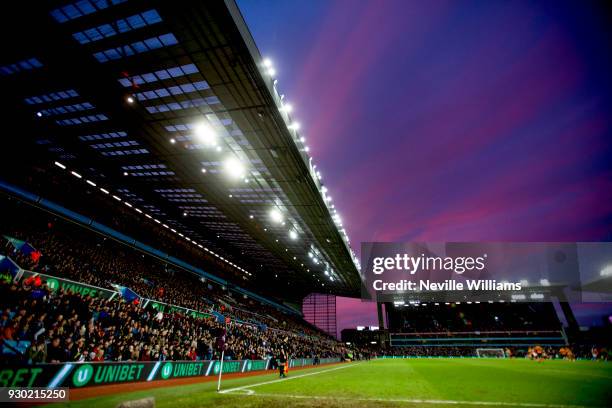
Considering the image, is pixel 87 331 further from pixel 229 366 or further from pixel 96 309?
pixel 229 366

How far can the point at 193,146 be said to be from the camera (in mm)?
21312

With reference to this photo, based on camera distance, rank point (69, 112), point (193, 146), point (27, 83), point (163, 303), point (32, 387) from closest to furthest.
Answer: point (32, 387), point (27, 83), point (69, 112), point (193, 146), point (163, 303)

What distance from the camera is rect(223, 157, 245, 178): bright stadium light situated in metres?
22.5

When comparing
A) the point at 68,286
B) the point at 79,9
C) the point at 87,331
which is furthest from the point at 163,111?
the point at 87,331

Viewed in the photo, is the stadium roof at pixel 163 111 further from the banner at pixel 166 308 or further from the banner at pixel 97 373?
the banner at pixel 97 373

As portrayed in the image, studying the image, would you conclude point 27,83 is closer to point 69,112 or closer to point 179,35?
point 69,112

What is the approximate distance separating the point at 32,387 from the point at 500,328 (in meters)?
88.8

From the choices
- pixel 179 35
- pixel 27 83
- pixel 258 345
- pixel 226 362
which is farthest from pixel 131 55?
pixel 258 345

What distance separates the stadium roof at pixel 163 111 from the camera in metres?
13.0

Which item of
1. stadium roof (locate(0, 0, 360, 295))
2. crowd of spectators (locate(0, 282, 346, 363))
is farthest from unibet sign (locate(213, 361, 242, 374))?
stadium roof (locate(0, 0, 360, 295))

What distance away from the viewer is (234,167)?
75.8 ft

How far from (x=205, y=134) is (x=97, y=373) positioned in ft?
47.4

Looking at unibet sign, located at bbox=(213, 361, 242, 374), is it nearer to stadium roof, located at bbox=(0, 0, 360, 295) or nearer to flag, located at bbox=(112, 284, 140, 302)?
flag, located at bbox=(112, 284, 140, 302)

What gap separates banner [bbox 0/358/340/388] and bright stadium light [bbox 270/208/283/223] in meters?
16.2
